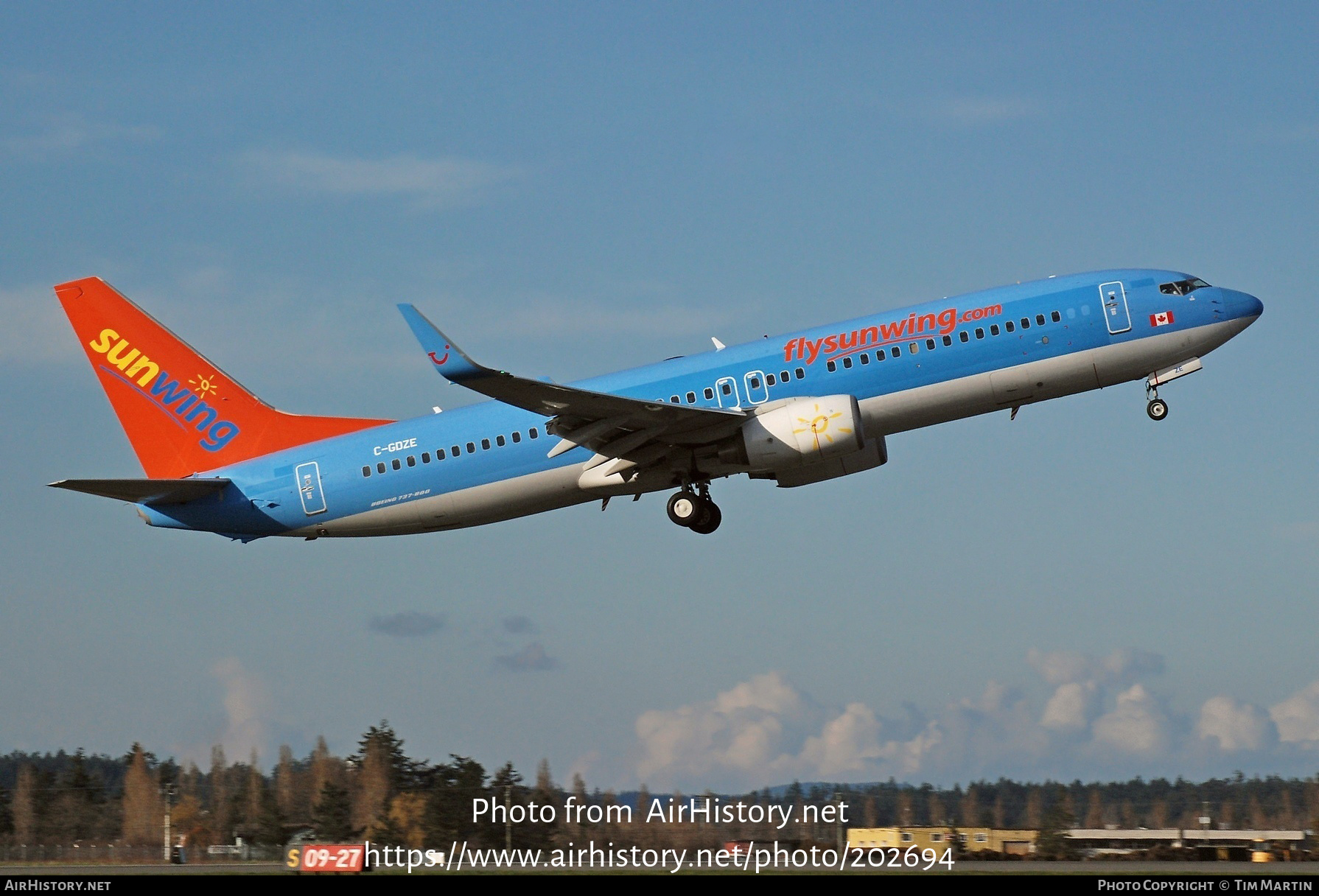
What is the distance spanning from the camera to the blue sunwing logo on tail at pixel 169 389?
43.7 meters

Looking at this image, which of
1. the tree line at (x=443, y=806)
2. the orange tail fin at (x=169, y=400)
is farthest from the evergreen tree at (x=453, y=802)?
the orange tail fin at (x=169, y=400)

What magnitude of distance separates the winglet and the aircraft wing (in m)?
0.02

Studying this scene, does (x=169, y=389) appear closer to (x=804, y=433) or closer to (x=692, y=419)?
(x=692, y=419)

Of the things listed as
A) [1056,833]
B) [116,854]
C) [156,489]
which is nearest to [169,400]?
[156,489]

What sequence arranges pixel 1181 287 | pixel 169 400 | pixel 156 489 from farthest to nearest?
pixel 169 400 < pixel 156 489 < pixel 1181 287

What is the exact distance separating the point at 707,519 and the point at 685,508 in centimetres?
77

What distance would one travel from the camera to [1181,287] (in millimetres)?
38188

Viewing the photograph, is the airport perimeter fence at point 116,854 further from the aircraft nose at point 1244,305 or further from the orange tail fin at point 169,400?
the aircraft nose at point 1244,305

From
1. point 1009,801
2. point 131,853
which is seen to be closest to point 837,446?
point 1009,801

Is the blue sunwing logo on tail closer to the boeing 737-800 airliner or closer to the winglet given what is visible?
the boeing 737-800 airliner

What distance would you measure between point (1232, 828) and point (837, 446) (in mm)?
12987

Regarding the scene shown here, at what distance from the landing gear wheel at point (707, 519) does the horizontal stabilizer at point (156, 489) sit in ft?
42.7

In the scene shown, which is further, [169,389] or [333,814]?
[169,389]

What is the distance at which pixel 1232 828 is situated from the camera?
35.8 meters
